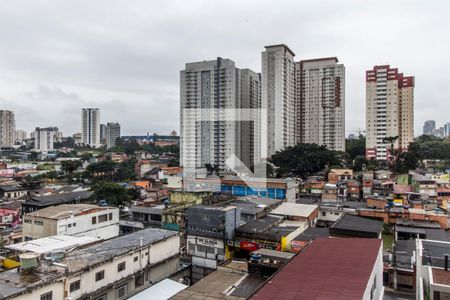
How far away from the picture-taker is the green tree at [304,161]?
30328 mm

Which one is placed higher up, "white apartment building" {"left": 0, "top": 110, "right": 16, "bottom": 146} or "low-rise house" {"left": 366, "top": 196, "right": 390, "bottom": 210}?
"white apartment building" {"left": 0, "top": 110, "right": 16, "bottom": 146}

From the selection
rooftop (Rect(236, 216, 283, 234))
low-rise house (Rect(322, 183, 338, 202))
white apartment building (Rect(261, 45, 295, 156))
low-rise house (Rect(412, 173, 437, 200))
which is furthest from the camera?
white apartment building (Rect(261, 45, 295, 156))

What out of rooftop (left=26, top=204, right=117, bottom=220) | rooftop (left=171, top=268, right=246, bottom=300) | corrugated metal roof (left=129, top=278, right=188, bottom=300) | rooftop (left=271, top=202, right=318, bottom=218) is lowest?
corrugated metal roof (left=129, top=278, right=188, bottom=300)

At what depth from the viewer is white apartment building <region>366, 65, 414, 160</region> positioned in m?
38.1

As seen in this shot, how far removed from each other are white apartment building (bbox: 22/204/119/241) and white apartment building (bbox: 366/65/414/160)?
107 feet

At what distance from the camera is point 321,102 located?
44.7 meters

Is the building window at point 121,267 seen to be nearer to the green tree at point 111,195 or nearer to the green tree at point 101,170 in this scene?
the green tree at point 111,195

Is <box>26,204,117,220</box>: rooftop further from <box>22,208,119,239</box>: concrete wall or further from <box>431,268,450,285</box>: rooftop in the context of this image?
<box>431,268,450,285</box>: rooftop

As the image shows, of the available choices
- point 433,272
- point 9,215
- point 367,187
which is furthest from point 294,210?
point 9,215

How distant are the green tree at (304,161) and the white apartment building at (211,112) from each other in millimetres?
6514

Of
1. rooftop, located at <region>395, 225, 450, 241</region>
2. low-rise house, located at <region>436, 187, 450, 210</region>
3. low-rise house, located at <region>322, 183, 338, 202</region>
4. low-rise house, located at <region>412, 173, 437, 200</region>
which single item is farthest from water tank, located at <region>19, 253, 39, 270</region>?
low-rise house, located at <region>412, 173, 437, 200</region>

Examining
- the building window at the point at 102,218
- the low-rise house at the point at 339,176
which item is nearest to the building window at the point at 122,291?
the building window at the point at 102,218

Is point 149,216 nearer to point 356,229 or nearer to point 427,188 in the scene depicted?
point 356,229

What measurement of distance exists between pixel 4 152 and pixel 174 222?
61.9 meters
